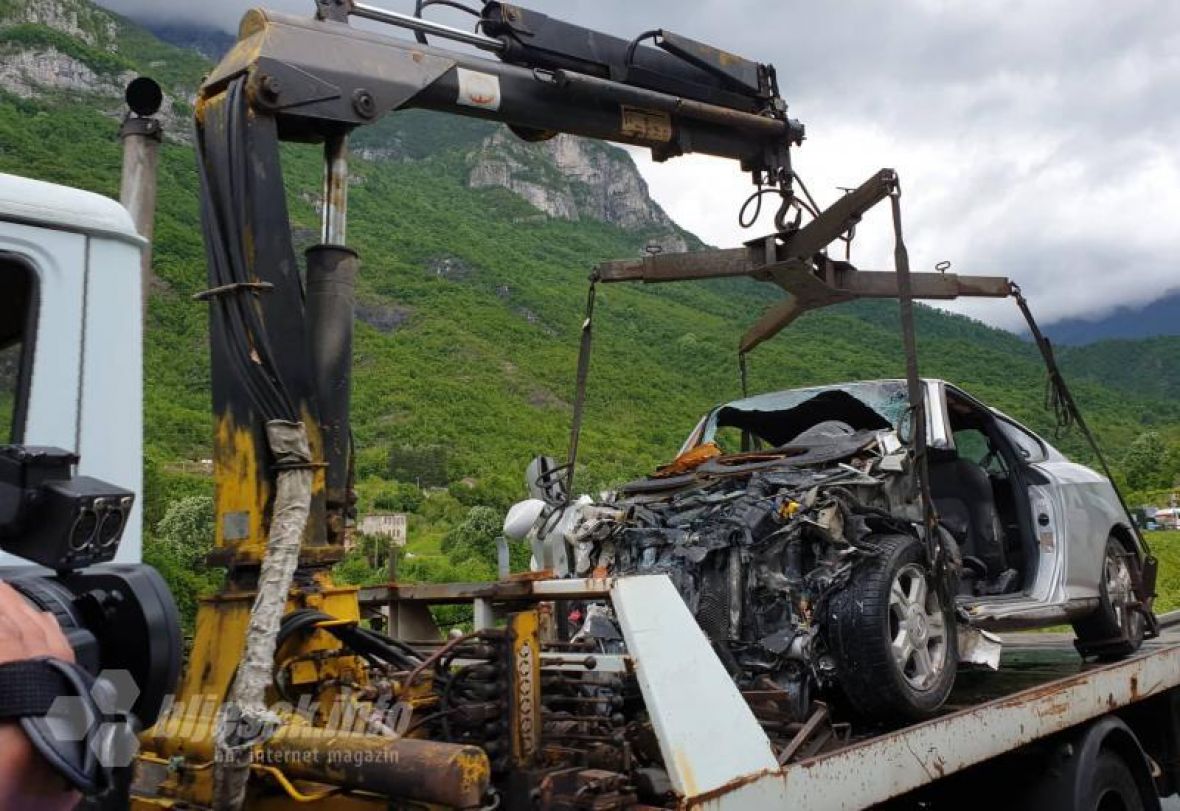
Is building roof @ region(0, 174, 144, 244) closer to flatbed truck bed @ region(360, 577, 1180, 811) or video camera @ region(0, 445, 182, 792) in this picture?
video camera @ region(0, 445, 182, 792)

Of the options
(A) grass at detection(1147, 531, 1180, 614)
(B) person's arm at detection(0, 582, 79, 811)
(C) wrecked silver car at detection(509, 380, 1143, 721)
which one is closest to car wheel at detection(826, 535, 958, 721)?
(C) wrecked silver car at detection(509, 380, 1143, 721)

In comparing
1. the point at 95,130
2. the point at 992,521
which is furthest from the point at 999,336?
the point at 992,521

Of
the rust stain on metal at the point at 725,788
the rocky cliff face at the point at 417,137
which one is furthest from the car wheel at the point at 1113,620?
the rocky cliff face at the point at 417,137

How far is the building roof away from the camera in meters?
2.21

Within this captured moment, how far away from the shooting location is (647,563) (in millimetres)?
4590

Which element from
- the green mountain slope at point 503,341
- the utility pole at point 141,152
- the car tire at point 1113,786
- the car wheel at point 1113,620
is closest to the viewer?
the utility pole at point 141,152

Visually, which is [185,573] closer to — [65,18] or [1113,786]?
[1113,786]

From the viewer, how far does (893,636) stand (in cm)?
433

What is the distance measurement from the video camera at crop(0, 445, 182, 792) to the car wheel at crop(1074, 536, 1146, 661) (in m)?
5.73

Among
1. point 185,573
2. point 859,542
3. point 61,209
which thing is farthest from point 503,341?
point 61,209

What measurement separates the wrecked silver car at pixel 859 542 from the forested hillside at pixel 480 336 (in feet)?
35.3

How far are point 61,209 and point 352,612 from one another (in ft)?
4.93

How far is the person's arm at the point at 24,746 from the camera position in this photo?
99cm

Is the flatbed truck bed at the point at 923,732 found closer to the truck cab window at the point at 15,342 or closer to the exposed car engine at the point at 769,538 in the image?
the exposed car engine at the point at 769,538
